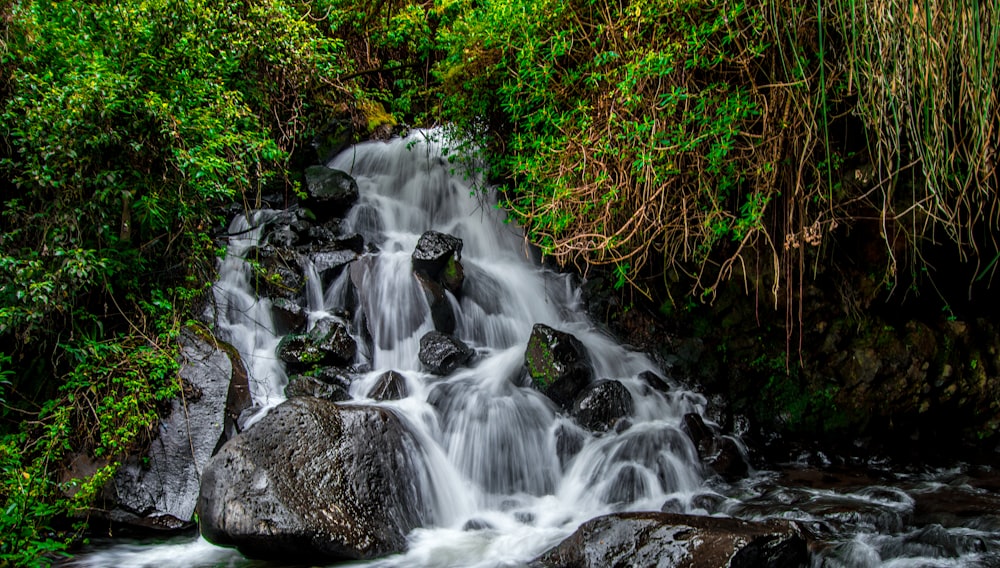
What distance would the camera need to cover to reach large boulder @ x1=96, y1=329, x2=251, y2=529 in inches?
160

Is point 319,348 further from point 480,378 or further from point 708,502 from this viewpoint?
point 708,502

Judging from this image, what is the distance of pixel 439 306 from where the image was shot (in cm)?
650

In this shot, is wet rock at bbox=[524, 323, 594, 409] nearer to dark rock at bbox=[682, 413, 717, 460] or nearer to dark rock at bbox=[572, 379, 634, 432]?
dark rock at bbox=[572, 379, 634, 432]

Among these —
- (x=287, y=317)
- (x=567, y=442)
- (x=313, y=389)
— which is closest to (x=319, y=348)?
(x=313, y=389)

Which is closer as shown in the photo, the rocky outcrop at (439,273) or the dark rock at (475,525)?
the dark rock at (475,525)

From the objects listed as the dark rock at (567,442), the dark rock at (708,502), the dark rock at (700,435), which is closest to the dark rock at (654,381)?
the dark rock at (700,435)

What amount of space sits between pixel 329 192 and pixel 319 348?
2.61 m

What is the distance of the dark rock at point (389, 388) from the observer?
545 cm

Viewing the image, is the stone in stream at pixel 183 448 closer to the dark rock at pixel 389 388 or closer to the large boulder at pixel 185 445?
the large boulder at pixel 185 445

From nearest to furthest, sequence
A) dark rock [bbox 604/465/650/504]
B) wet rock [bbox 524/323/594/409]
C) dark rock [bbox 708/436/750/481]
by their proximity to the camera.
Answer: dark rock [bbox 604/465/650/504] → dark rock [bbox 708/436/750/481] → wet rock [bbox 524/323/594/409]

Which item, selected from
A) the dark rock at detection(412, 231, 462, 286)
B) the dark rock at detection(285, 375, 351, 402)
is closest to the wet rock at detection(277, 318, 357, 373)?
the dark rock at detection(285, 375, 351, 402)

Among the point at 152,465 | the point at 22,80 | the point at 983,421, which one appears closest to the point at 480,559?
the point at 152,465

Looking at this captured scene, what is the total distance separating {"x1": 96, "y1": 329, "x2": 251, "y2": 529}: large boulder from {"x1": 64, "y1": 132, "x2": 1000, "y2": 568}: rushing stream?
0.79 feet

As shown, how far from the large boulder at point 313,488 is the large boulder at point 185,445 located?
472 mm
